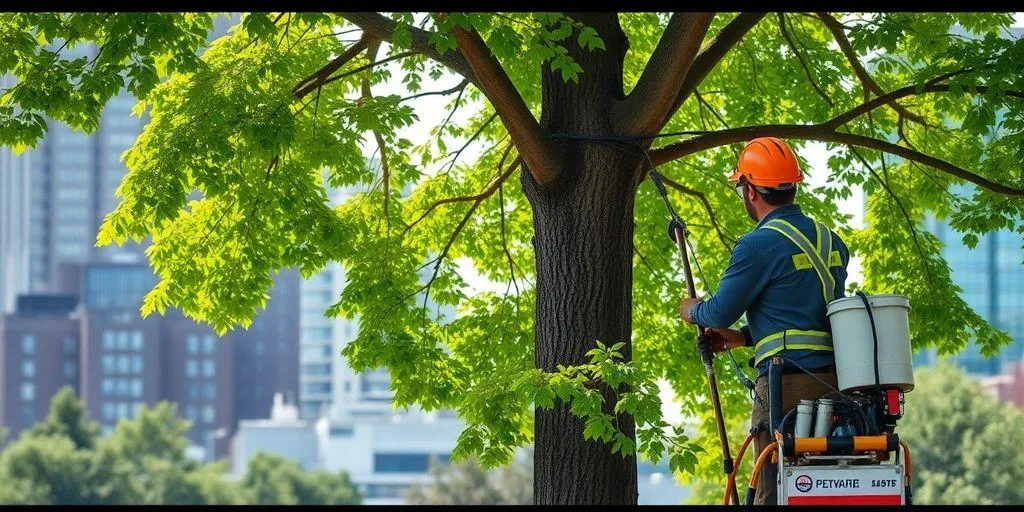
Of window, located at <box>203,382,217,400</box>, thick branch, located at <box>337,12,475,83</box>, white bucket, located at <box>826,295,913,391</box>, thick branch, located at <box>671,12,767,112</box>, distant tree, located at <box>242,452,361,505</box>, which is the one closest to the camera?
white bucket, located at <box>826,295,913,391</box>

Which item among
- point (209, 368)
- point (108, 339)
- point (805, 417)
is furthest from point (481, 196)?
point (209, 368)

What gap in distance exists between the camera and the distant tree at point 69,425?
115 m

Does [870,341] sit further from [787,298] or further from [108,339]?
[108,339]

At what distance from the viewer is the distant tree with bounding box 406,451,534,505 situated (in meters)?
103

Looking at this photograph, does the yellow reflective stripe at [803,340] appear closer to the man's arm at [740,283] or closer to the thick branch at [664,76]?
the man's arm at [740,283]

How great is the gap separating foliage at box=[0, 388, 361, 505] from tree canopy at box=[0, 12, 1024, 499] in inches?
3628

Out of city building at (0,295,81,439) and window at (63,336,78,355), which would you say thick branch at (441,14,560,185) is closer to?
city building at (0,295,81,439)

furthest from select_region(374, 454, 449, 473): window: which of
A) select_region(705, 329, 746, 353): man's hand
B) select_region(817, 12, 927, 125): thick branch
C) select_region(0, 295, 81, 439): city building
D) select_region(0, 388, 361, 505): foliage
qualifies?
select_region(705, 329, 746, 353): man's hand

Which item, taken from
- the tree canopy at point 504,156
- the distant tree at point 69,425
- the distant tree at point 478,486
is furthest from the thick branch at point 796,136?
the distant tree at point 69,425

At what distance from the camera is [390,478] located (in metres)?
192

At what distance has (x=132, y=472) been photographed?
396 ft

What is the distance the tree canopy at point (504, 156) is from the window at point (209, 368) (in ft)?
568

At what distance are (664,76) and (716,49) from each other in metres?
0.87

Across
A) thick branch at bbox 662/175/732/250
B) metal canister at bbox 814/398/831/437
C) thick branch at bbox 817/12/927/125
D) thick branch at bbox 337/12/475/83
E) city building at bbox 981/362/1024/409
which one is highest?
thick branch at bbox 817/12/927/125
